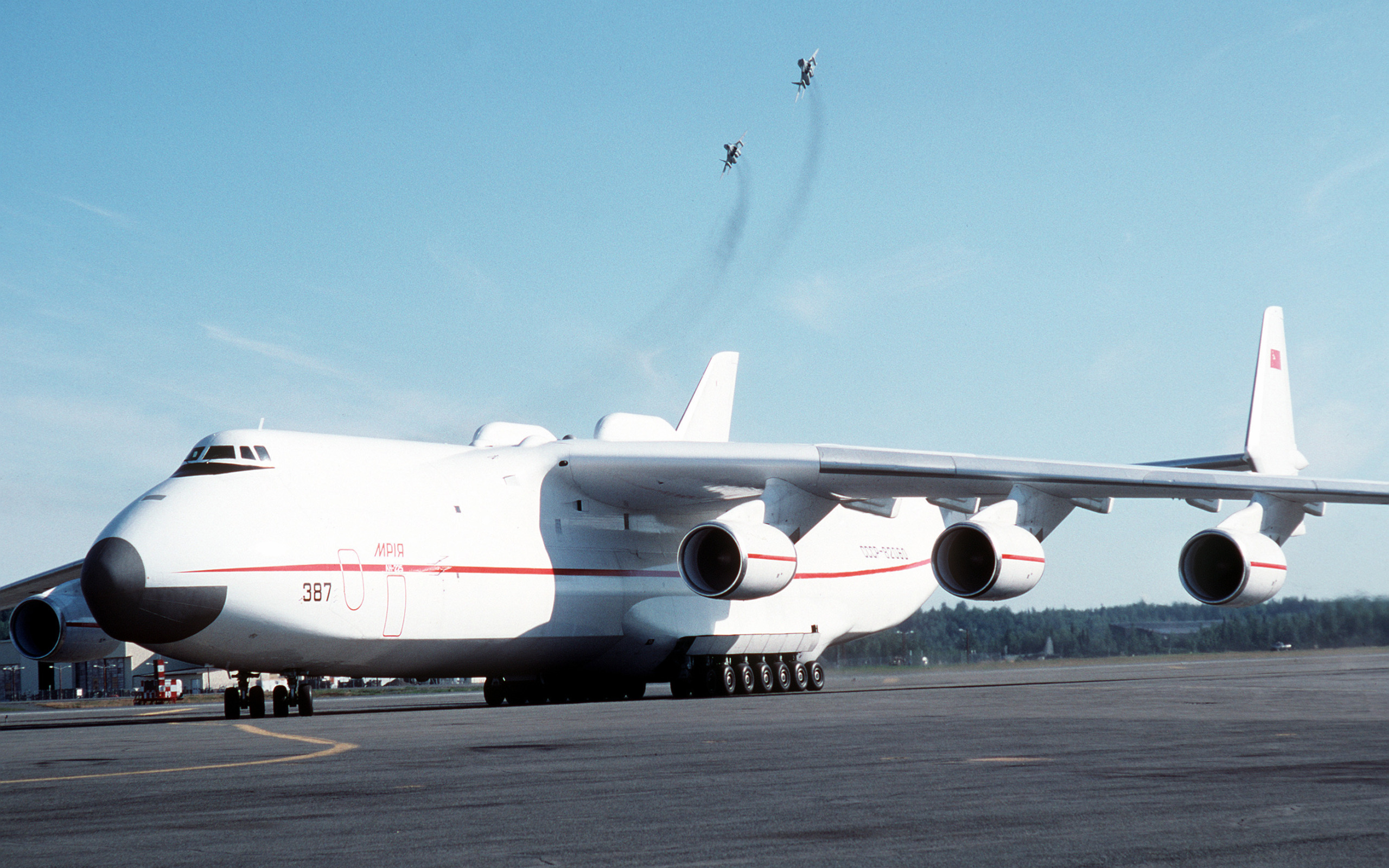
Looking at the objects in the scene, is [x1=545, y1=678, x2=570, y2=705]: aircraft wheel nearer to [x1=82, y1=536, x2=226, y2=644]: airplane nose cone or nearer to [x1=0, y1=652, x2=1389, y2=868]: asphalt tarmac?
[x1=82, y1=536, x2=226, y2=644]: airplane nose cone

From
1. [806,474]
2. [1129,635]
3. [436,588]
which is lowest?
[1129,635]

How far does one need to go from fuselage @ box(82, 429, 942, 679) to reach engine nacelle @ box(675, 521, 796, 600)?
189 cm

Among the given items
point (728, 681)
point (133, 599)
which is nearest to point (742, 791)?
point (133, 599)

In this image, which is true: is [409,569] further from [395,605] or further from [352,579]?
[352,579]

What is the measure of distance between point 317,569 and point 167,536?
1.87 meters

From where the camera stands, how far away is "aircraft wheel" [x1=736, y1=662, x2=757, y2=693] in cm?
2141

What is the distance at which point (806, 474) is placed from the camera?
19.0 metres

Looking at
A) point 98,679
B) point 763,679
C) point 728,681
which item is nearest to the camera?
point 728,681

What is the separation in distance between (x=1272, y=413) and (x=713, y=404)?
1021 centimetres

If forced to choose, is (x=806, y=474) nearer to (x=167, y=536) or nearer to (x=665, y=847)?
(x=167, y=536)

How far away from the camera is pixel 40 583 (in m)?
20.8

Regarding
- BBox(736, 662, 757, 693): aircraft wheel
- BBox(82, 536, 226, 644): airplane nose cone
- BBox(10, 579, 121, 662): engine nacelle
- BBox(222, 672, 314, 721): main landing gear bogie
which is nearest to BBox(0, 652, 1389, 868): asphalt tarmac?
BBox(82, 536, 226, 644): airplane nose cone

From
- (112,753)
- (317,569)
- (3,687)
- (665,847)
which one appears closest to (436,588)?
(317,569)

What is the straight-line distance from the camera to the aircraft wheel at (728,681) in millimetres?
20922
